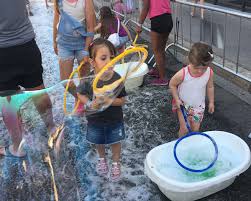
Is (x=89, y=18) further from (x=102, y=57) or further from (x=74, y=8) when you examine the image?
(x=102, y=57)

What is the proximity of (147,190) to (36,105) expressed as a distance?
1196 mm

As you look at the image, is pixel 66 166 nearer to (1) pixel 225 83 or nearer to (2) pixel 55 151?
(2) pixel 55 151

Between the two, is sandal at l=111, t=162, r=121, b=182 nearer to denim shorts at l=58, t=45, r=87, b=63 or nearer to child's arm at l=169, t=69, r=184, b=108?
child's arm at l=169, t=69, r=184, b=108

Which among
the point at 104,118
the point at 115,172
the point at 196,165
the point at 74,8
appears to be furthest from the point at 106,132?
the point at 74,8

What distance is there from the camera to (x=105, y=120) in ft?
9.57

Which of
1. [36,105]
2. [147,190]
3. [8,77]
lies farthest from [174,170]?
[8,77]

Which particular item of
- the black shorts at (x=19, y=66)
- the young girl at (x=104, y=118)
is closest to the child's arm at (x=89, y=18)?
the black shorts at (x=19, y=66)

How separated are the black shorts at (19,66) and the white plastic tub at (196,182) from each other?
4.24 ft

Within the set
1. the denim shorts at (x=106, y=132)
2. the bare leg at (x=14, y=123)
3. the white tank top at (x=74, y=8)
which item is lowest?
the denim shorts at (x=106, y=132)

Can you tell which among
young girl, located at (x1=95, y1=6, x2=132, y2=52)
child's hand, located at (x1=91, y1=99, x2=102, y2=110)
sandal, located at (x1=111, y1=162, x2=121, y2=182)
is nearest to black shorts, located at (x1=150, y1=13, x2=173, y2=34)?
young girl, located at (x1=95, y1=6, x2=132, y2=52)

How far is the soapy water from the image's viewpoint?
298cm

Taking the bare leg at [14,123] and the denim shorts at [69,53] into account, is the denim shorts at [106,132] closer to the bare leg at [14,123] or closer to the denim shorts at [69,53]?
the bare leg at [14,123]

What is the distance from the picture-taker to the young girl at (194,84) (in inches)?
121

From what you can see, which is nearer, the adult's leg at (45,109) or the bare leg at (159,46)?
the adult's leg at (45,109)
